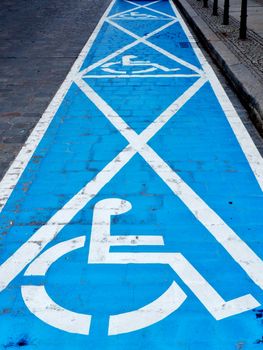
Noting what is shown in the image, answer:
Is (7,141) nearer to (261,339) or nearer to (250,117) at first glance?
(250,117)

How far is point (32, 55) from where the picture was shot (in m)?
9.39

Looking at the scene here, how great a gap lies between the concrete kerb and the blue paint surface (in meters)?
0.41

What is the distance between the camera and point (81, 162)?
4.84 meters

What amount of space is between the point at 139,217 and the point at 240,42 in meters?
6.56

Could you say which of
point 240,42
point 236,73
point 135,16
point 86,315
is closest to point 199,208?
point 86,315

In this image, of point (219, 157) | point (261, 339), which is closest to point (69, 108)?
point (219, 157)

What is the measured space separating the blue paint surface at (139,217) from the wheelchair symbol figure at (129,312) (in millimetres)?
44

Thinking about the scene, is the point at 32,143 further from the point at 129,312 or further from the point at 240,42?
the point at 240,42

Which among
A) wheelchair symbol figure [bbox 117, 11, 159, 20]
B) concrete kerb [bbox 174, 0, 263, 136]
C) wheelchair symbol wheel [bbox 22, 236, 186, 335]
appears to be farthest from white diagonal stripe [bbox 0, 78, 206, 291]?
wheelchair symbol figure [bbox 117, 11, 159, 20]

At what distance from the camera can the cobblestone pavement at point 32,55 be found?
5.93 metres

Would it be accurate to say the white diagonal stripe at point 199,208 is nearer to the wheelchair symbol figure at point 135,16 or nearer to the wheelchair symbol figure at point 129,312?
the wheelchair symbol figure at point 129,312

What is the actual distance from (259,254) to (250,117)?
2897mm

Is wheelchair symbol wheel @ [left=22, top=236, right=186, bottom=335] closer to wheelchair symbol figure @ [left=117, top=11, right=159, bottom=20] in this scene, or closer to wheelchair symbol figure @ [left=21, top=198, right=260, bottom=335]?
wheelchair symbol figure @ [left=21, top=198, right=260, bottom=335]

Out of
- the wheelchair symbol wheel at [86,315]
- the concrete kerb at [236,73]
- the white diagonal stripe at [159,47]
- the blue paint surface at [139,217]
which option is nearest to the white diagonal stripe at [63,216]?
the blue paint surface at [139,217]
